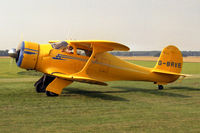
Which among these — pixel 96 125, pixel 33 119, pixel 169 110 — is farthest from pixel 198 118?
pixel 33 119

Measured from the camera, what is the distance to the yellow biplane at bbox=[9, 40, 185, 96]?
944 cm

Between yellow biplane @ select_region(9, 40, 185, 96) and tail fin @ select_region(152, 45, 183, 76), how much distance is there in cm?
210

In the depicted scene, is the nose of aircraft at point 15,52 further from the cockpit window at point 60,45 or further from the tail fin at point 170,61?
the tail fin at point 170,61

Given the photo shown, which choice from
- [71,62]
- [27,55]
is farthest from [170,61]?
[27,55]

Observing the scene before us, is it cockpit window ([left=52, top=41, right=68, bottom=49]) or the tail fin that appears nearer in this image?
cockpit window ([left=52, top=41, right=68, bottom=49])

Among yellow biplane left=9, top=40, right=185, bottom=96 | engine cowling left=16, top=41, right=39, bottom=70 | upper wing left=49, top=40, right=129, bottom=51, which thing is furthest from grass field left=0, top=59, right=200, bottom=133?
upper wing left=49, top=40, right=129, bottom=51

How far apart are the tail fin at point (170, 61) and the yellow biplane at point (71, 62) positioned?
6.87ft

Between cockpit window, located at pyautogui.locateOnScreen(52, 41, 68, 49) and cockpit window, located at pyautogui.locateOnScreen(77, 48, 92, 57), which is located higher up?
cockpit window, located at pyautogui.locateOnScreen(52, 41, 68, 49)

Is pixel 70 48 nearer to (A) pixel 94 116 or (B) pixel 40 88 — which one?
(B) pixel 40 88

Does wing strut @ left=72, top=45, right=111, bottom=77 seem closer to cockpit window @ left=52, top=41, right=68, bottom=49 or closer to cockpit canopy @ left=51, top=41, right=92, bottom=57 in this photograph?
cockpit canopy @ left=51, top=41, right=92, bottom=57

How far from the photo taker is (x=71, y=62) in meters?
10.1

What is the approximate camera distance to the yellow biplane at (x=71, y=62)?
9.44 metres

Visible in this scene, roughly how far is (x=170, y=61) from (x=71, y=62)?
590 cm

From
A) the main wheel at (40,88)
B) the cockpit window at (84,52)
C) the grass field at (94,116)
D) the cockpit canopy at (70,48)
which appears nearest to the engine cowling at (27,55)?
the cockpit canopy at (70,48)
